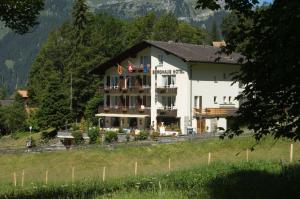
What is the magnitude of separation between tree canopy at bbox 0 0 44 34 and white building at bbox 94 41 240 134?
4172 centimetres

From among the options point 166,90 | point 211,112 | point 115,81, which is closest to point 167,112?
point 166,90

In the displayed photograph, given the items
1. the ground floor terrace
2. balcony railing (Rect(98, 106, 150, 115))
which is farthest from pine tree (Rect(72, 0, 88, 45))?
the ground floor terrace

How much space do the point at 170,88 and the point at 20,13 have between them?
45156mm

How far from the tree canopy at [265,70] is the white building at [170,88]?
4845 centimetres

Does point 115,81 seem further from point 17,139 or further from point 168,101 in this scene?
point 17,139

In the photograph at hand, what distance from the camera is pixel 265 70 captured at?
34.3 ft

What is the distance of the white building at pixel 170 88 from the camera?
62000 mm

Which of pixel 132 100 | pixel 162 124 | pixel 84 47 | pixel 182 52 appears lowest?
pixel 162 124

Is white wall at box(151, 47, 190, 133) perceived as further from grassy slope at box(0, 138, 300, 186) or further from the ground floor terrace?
grassy slope at box(0, 138, 300, 186)

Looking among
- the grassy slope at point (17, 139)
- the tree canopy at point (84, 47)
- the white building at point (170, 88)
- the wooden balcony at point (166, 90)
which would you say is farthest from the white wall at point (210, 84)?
the grassy slope at point (17, 139)

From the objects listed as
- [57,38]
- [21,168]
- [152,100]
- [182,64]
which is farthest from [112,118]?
[57,38]

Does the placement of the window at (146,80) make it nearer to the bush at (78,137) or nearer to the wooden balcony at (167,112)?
the wooden balcony at (167,112)

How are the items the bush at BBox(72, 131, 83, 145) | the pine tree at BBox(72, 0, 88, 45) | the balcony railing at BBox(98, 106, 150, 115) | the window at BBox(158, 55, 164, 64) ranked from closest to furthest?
the bush at BBox(72, 131, 83, 145) → the window at BBox(158, 55, 164, 64) → the balcony railing at BBox(98, 106, 150, 115) → the pine tree at BBox(72, 0, 88, 45)

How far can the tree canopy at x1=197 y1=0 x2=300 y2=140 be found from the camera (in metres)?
9.64
